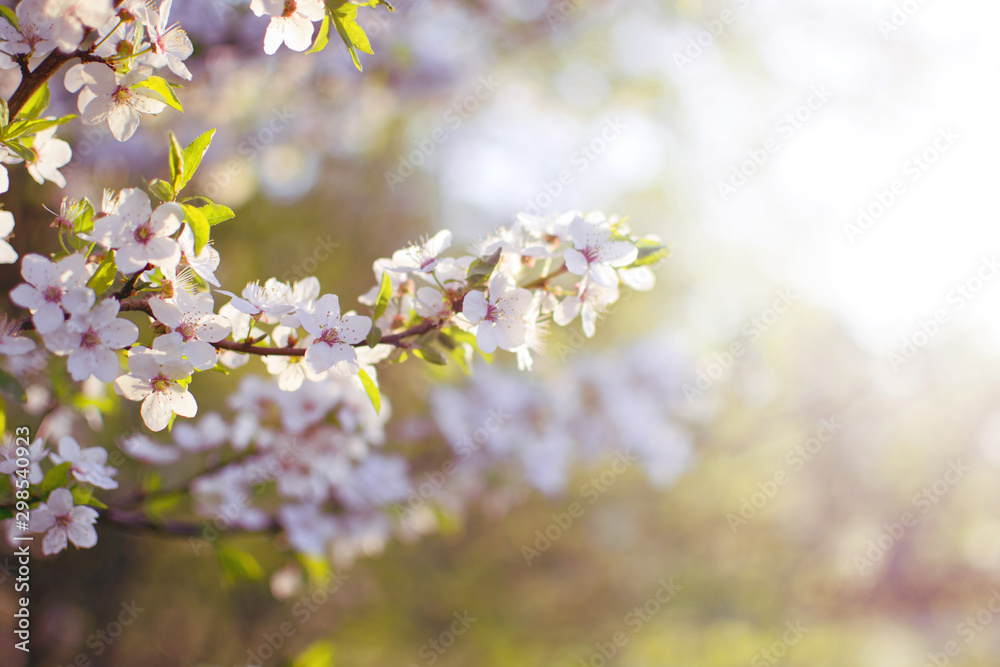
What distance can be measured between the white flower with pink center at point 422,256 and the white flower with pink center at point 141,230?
29 centimetres

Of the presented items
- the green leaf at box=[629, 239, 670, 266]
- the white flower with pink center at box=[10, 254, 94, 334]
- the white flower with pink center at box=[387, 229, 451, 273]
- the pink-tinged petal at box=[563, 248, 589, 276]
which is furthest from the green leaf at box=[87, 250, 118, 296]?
the green leaf at box=[629, 239, 670, 266]

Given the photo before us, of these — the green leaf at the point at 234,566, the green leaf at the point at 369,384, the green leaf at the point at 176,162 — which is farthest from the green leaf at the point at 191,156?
the green leaf at the point at 234,566

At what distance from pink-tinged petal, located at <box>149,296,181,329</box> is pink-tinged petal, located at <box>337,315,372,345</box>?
190 mm

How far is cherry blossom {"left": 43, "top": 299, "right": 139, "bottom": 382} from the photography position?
69 cm

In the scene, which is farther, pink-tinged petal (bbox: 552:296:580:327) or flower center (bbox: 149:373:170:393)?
pink-tinged petal (bbox: 552:296:580:327)

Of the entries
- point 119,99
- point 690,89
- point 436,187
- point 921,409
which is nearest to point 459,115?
point 436,187

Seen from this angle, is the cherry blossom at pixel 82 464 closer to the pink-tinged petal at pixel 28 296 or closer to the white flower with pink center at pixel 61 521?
the white flower with pink center at pixel 61 521

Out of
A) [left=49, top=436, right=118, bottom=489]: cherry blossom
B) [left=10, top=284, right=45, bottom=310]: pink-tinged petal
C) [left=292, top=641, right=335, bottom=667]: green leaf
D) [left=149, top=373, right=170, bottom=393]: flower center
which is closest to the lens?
[left=10, top=284, right=45, bottom=310]: pink-tinged petal

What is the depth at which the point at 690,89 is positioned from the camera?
116 inches

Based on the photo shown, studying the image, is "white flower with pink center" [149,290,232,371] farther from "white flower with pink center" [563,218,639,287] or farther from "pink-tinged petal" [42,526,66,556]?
"white flower with pink center" [563,218,639,287]

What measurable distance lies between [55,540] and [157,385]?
11.2 inches

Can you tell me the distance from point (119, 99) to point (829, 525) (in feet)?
13.9

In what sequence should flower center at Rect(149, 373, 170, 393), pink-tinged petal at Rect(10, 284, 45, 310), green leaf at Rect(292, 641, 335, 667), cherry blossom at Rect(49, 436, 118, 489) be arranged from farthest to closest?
green leaf at Rect(292, 641, 335, 667)
cherry blossom at Rect(49, 436, 118, 489)
flower center at Rect(149, 373, 170, 393)
pink-tinged petal at Rect(10, 284, 45, 310)

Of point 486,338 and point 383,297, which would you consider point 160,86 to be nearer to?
point 383,297
